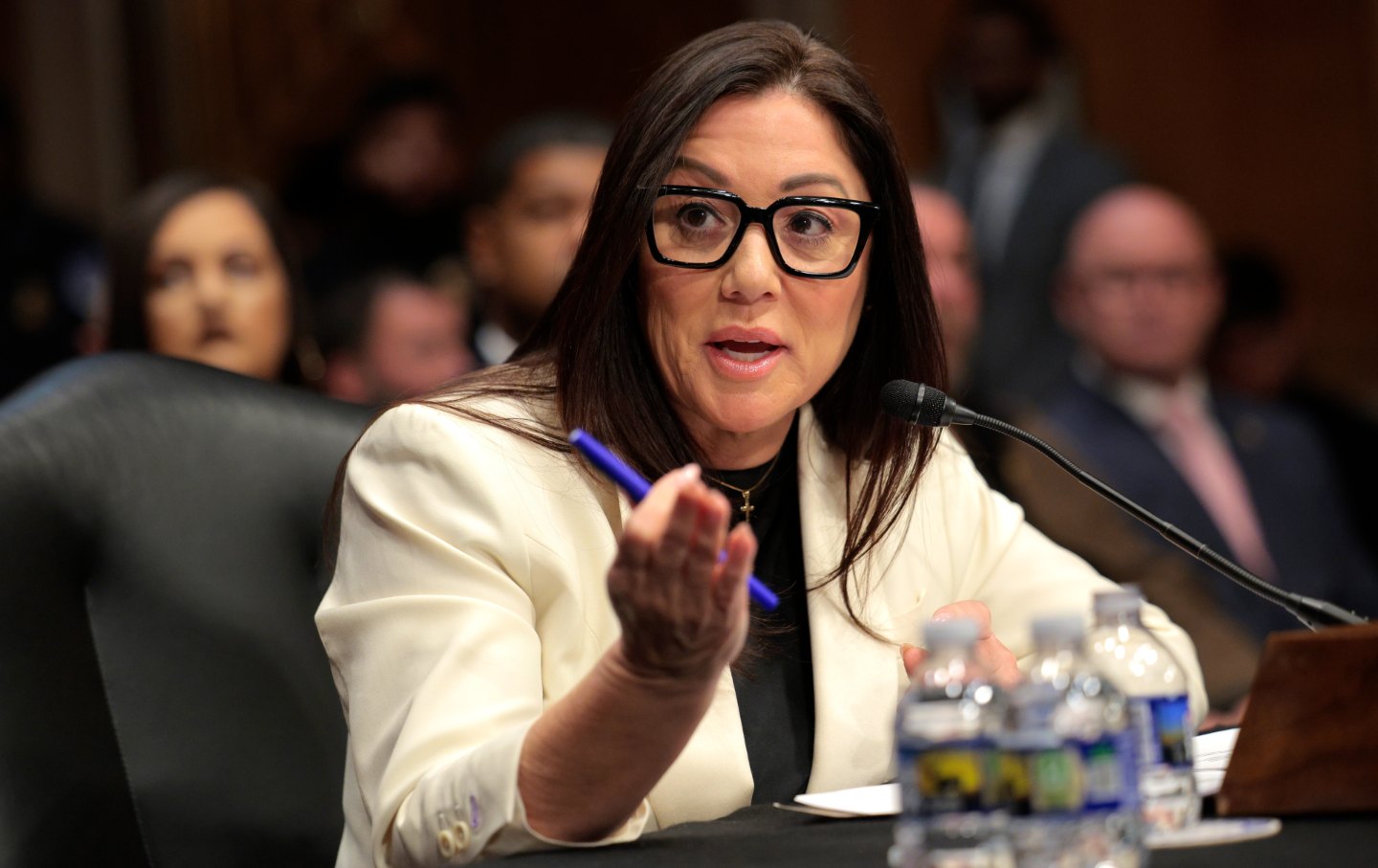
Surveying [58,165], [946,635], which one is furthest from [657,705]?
[58,165]

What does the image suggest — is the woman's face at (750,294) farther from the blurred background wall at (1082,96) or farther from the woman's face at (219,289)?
the blurred background wall at (1082,96)

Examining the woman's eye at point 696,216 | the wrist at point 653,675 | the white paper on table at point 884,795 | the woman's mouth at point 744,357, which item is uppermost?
the woman's eye at point 696,216

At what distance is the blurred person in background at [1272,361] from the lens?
15.8 ft

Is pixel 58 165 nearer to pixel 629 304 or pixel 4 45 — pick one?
pixel 4 45

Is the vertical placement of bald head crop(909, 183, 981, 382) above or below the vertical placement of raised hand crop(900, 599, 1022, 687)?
above

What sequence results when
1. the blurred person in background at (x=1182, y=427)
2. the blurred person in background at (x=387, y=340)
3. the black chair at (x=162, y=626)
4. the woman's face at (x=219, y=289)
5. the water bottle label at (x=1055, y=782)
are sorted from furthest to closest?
the blurred person in background at (x=387, y=340), the blurred person in background at (x=1182, y=427), the woman's face at (x=219, y=289), the black chair at (x=162, y=626), the water bottle label at (x=1055, y=782)

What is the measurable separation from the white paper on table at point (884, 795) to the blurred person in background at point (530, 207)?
235cm

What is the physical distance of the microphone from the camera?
1.33 meters

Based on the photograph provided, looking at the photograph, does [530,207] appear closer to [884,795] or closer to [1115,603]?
[884,795]

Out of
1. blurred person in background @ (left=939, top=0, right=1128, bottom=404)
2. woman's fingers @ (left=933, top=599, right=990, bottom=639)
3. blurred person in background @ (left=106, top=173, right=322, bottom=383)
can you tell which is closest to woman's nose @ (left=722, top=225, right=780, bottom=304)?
woman's fingers @ (left=933, top=599, right=990, bottom=639)

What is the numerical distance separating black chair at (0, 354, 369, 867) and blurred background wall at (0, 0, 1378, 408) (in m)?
3.67

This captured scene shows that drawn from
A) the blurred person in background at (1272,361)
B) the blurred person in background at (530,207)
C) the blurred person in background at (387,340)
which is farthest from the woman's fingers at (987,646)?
the blurred person in background at (1272,361)

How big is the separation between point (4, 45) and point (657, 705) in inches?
189

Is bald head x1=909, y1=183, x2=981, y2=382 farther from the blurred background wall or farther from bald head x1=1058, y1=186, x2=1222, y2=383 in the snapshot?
the blurred background wall
